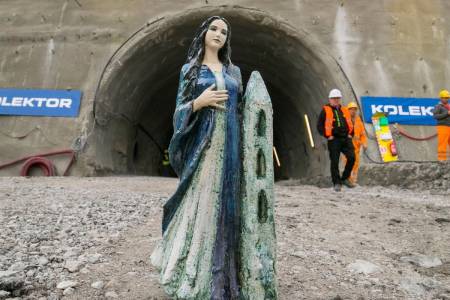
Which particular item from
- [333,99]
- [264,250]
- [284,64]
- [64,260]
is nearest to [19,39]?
[284,64]

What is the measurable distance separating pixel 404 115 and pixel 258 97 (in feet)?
25.6

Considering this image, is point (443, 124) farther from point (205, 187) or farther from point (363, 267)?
point (205, 187)

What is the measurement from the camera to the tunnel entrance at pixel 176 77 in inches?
381

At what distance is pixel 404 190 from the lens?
745 centimetres

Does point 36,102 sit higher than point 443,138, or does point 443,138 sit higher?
point 36,102

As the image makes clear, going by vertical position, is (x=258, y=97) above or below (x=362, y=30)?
below

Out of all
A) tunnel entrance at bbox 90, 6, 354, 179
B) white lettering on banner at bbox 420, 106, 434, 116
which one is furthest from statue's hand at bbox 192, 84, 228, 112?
white lettering on banner at bbox 420, 106, 434, 116

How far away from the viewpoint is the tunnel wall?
9.66 m

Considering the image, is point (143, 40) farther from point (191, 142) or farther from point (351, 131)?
point (191, 142)

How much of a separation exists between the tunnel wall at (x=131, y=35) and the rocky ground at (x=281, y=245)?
11.9 feet

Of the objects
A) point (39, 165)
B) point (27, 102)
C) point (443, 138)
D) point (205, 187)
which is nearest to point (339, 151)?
point (443, 138)

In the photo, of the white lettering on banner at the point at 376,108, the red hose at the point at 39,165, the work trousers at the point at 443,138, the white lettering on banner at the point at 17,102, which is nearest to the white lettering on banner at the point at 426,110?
the white lettering on banner at the point at 376,108

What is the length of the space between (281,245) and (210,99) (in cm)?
198

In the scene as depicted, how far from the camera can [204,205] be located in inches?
101
